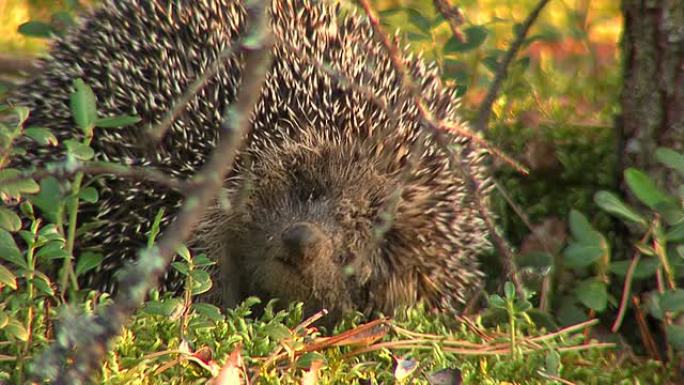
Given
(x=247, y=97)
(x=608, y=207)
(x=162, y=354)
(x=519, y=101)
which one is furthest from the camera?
(x=519, y=101)

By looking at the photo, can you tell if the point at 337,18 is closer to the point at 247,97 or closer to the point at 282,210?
the point at 282,210

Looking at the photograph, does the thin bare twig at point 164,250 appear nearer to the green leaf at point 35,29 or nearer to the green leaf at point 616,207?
the green leaf at point 616,207

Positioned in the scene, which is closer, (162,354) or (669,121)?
(162,354)

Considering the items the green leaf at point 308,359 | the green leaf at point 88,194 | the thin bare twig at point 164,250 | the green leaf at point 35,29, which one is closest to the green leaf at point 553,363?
the green leaf at point 308,359

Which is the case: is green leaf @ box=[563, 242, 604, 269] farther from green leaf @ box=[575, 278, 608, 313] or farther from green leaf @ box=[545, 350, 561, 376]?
green leaf @ box=[545, 350, 561, 376]

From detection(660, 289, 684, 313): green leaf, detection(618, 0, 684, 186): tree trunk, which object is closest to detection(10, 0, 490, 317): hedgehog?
detection(618, 0, 684, 186): tree trunk

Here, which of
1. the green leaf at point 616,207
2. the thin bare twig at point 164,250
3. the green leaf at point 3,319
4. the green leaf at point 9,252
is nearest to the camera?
the thin bare twig at point 164,250

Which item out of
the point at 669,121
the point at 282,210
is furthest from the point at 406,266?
the point at 669,121
